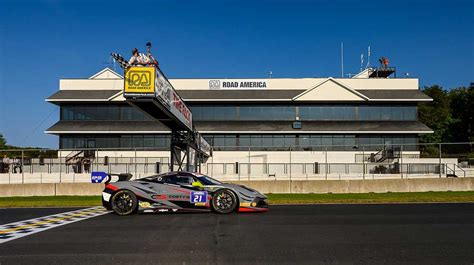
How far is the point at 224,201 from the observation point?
12.3 meters

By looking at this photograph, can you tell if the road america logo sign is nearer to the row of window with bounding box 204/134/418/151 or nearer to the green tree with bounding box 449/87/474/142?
the row of window with bounding box 204/134/418/151

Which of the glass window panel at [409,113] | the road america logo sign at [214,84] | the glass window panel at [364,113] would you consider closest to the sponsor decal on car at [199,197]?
the glass window panel at [364,113]

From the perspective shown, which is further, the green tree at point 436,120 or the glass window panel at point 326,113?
the green tree at point 436,120

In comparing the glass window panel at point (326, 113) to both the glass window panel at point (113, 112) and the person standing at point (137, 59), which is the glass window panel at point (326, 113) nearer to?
the glass window panel at point (113, 112)

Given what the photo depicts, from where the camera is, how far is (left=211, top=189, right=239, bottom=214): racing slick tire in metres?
12.3

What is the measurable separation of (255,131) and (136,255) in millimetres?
39183

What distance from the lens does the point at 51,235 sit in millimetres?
Answer: 8633

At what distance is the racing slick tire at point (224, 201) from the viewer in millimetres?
12266

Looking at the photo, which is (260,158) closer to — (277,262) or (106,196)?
(106,196)

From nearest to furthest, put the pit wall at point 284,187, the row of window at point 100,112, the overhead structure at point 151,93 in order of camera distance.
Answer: the overhead structure at point 151,93
the pit wall at point 284,187
the row of window at point 100,112

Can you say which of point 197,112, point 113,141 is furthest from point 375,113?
point 113,141

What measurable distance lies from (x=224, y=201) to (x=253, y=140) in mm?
33722

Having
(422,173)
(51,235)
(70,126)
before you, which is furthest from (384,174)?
(70,126)

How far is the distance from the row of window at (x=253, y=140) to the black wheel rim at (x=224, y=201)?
32.3 meters
